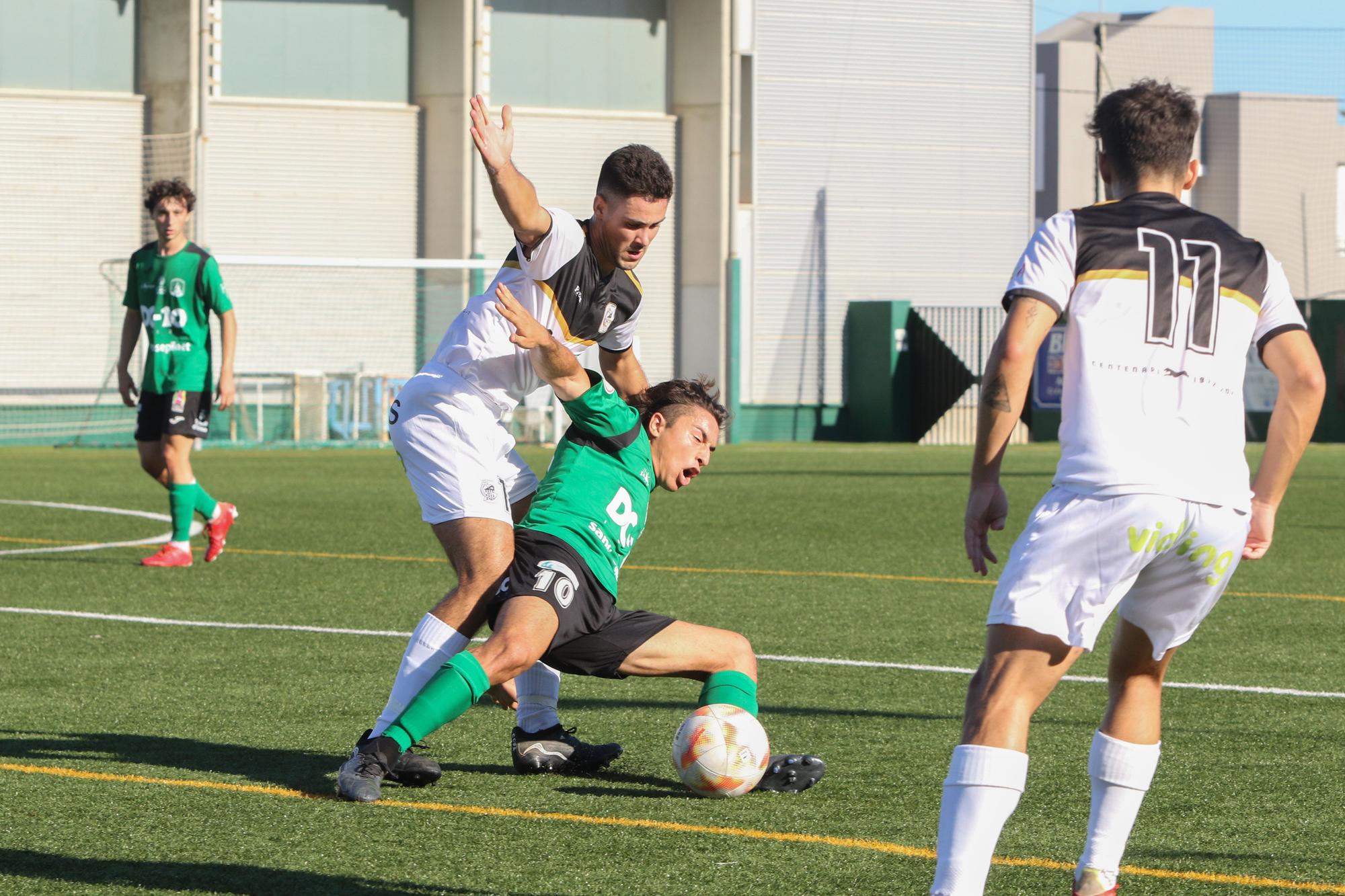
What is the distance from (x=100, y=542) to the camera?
11.9 metres

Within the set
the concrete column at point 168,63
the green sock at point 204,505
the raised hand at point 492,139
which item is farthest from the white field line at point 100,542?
the concrete column at point 168,63

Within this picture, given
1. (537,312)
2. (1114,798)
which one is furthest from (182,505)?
(1114,798)

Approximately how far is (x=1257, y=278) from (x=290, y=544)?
917cm

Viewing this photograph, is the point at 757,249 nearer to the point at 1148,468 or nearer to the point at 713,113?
the point at 713,113

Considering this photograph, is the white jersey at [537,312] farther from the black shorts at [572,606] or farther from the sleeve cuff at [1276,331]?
the sleeve cuff at [1276,331]

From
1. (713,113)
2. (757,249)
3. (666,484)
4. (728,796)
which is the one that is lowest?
(728,796)

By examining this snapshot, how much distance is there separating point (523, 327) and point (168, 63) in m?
25.2

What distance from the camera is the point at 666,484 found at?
16.7 feet

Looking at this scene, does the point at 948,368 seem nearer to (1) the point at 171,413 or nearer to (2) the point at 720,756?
(1) the point at 171,413

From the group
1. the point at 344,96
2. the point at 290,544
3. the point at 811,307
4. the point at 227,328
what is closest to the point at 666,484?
the point at 227,328

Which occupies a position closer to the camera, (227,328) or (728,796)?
(728,796)

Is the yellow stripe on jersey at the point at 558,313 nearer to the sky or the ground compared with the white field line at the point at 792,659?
nearer to the sky

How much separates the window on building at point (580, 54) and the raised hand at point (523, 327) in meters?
26.7

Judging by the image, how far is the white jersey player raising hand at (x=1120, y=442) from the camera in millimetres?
3293
